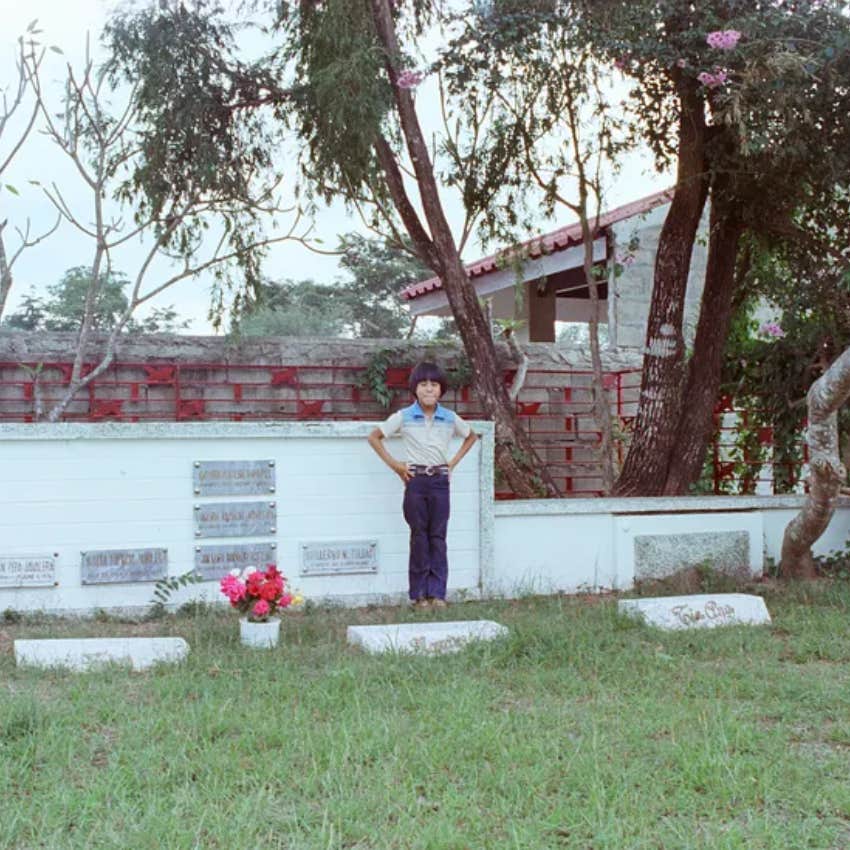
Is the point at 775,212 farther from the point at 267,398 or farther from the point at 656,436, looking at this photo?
the point at 267,398

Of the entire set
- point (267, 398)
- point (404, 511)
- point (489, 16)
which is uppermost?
point (489, 16)

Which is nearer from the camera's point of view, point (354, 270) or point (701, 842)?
point (701, 842)

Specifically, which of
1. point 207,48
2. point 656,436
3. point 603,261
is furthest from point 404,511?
point 603,261

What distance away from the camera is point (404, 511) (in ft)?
26.1

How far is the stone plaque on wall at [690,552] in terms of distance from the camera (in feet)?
29.3

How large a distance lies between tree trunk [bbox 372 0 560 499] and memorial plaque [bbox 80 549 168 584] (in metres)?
2.96

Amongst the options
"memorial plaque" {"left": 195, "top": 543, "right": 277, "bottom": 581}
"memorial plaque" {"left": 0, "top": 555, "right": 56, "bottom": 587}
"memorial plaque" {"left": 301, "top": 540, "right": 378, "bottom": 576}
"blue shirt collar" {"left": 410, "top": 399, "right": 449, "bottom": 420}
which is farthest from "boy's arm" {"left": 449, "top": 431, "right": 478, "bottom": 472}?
"memorial plaque" {"left": 0, "top": 555, "right": 56, "bottom": 587}

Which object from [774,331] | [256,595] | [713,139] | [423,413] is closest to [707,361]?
[774,331]

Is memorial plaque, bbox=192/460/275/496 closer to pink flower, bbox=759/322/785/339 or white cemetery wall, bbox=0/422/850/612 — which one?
white cemetery wall, bbox=0/422/850/612

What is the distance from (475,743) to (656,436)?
19.2 ft

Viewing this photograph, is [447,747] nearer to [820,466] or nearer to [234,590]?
[234,590]

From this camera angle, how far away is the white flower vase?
252 inches

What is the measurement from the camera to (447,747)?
4.29 metres

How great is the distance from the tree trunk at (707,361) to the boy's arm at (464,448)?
7.92 feet
